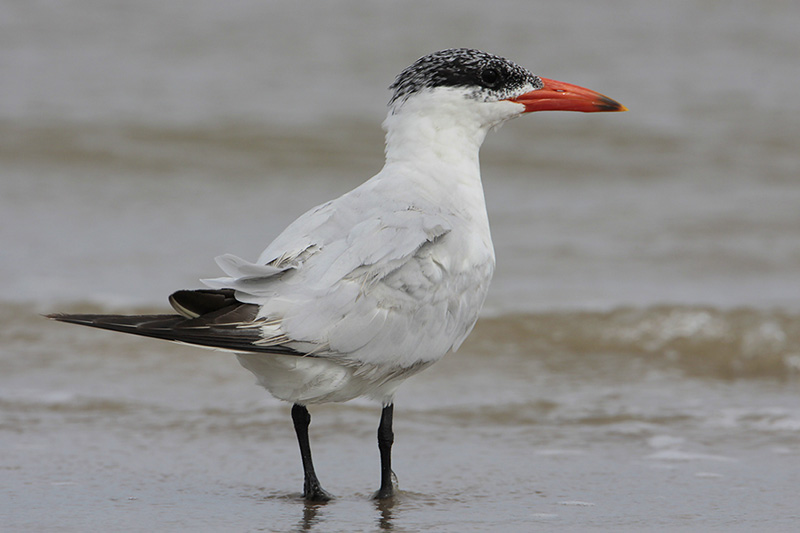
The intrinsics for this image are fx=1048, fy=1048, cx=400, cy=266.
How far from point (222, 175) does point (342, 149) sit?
1210 mm

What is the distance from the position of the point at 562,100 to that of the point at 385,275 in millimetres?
1205

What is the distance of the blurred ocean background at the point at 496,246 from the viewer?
12.4 ft

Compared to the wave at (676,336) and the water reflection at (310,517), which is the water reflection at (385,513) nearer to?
the water reflection at (310,517)

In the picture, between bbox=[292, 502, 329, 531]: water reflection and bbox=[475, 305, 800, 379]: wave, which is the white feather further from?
bbox=[475, 305, 800, 379]: wave

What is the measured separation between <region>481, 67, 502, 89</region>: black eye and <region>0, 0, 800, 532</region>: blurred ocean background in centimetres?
145

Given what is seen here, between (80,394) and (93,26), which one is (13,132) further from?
(80,394)

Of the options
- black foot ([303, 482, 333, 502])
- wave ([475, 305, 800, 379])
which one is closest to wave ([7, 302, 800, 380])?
wave ([475, 305, 800, 379])

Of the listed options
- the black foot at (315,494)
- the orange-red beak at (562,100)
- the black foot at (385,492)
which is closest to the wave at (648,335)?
the orange-red beak at (562,100)

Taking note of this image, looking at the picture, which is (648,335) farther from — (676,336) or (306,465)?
(306,465)

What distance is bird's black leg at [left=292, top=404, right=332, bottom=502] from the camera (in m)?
3.55

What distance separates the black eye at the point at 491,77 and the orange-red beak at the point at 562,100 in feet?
0.35

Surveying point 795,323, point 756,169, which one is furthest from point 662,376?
point 756,169

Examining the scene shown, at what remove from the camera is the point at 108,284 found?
21.1 feet

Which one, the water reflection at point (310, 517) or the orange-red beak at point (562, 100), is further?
the orange-red beak at point (562, 100)
